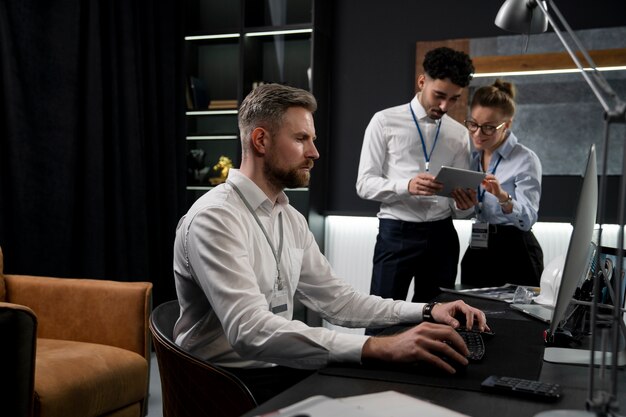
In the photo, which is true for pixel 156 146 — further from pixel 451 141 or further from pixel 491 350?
pixel 491 350

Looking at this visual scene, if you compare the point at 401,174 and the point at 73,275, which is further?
the point at 73,275

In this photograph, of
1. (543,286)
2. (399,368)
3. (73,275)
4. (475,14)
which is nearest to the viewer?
(399,368)

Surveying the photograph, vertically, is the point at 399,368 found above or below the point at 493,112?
below

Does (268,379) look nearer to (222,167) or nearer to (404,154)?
(404,154)

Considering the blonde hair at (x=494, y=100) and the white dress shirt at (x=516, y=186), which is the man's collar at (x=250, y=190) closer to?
the white dress shirt at (x=516, y=186)

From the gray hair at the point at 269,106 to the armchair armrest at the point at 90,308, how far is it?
4.33 ft

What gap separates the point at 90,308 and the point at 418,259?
5.27 ft

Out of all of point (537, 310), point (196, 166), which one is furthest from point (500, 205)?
point (196, 166)

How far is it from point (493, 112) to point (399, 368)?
220 cm

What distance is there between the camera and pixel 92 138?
4219mm

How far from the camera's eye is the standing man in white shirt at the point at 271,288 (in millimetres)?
1363

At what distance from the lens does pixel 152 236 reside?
16.1 feet

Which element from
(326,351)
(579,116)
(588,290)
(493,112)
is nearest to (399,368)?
(326,351)

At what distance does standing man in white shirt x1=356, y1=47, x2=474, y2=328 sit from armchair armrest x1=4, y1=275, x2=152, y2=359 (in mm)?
1214
